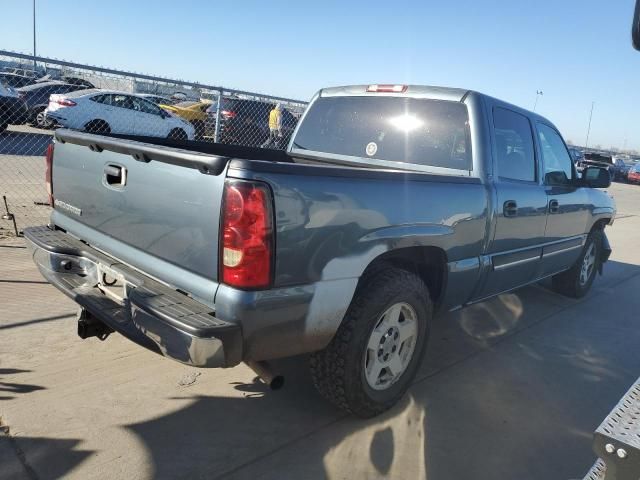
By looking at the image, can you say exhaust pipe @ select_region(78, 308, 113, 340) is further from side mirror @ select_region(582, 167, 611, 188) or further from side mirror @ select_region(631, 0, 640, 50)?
side mirror @ select_region(582, 167, 611, 188)

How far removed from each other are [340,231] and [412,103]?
6.02 feet

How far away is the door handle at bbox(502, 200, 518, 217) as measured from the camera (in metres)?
3.82

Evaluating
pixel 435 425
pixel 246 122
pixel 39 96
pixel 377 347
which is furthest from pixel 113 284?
pixel 39 96

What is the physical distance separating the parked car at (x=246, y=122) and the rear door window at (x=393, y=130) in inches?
363

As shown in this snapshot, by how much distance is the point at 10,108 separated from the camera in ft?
49.3

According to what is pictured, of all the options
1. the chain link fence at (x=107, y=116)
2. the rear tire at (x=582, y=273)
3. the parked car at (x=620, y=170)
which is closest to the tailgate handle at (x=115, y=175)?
the rear tire at (x=582, y=273)

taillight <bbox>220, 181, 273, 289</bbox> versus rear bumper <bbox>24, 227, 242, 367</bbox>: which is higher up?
taillight <bbox>220, 181, 273, 289</bbox>

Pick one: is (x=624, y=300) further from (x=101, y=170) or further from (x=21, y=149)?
(x=21, y=149)

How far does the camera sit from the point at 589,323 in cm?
525

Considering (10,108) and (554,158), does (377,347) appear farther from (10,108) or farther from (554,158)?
(10,108)

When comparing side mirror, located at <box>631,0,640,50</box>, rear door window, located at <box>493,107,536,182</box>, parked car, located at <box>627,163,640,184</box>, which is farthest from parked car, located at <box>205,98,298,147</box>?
parked car, located at <box>627,163,640,184</box>

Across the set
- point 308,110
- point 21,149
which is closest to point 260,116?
point 21,149

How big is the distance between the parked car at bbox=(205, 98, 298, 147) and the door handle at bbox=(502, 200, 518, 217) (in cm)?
1016

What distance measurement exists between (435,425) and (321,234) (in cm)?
145
